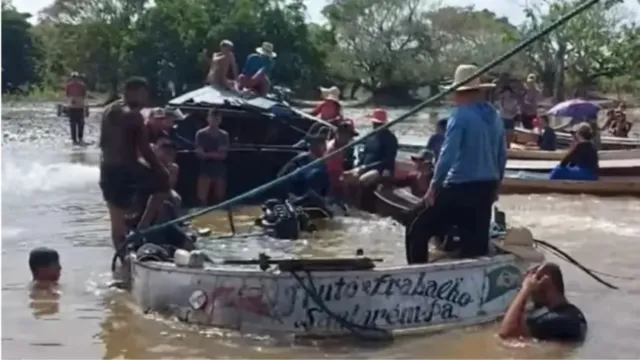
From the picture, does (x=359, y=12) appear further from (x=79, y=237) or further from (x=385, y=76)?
(x=79, y=237)

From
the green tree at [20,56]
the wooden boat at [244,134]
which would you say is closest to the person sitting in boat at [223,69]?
the wooden boat at [244,134]

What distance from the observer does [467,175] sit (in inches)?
346

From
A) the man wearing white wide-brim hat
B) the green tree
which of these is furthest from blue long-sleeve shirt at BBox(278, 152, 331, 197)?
the green tree

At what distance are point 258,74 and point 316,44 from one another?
157 ft

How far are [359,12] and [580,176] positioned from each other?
62.1m

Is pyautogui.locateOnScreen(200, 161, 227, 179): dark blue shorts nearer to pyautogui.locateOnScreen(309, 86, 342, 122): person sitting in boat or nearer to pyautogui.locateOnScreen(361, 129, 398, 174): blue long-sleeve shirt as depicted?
pyautogui.locateOnScreen(361, 129, 398, 174): blue long-sleeve shirt

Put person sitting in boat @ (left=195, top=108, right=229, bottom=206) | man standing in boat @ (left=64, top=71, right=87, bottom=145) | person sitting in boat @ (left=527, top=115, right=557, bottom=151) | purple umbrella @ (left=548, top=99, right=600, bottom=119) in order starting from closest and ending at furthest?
person sitting in boat @ (left=195, top=108, right=229, bottom=206) < person sitting in boat @ (left=527, top=115, right=557, bottom=151) < purple umbrella @ (left=548, top=99, right=600, bottom=119) < man standing in boat @ (left=64, top=71, right=87, bottom=145)

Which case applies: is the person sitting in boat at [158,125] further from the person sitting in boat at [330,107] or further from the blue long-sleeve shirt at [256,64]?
the blue long-sleeve shirt at [256,64]

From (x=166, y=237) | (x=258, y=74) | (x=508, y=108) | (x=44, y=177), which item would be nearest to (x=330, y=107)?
(x=258, y=74)

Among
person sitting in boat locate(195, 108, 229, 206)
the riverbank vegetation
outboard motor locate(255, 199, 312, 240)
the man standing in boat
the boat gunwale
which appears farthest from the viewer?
the riverbank vegetation

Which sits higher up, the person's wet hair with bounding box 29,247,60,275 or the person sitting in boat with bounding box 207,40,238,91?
the person sitting in boat with bounding box 207,40,238,91

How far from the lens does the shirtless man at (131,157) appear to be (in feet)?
34.7

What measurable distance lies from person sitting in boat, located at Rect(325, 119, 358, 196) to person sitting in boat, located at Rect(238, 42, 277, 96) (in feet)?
7.85

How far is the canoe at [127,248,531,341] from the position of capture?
8289mm
